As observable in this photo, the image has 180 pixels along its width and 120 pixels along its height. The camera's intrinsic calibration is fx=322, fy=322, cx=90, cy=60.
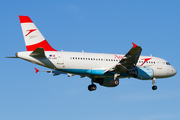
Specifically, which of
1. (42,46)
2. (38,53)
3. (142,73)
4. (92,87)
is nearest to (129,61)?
(142,73)

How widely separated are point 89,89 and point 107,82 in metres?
2.64

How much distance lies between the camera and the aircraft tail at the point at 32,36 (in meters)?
37.0

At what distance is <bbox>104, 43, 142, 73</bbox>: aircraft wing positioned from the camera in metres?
35.3

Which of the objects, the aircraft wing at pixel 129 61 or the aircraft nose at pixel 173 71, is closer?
the aircraft wing at pixel 129 61

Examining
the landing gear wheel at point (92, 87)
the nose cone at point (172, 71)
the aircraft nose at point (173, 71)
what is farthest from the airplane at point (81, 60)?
the aircraft nose at point (173, 71)

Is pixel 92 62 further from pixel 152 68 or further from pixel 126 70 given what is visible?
pixel 152 68

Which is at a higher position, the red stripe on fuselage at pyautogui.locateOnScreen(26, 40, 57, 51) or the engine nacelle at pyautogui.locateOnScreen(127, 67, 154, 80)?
the red stripe on fuselage at pyautogui.locateOnScreen(26, 40, 57, 51)

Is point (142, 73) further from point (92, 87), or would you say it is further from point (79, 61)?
point (79, 61)

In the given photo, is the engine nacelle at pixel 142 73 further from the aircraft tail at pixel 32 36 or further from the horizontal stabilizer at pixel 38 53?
the horizontal stabilizer at pixel 38 53

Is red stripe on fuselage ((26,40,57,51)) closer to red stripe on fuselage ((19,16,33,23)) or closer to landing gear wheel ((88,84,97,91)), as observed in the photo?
red stripe on fuselage ((19,16,33,23))

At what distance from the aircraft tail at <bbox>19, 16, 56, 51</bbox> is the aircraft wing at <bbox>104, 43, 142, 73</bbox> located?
791 cm

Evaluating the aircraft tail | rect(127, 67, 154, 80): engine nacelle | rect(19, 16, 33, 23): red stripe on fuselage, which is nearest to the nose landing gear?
rect(127, 67, 154, 80): engine nacelle

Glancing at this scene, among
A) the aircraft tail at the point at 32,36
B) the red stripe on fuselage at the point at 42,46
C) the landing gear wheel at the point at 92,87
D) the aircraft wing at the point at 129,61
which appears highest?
the aircraft tail at the point at 32,36

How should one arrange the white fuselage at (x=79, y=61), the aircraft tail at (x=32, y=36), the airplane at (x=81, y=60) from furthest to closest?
the aircraft tail at (x=32, y=36) → the white fuselage at (x=79, y=61) → the airplane at (x=81, y=60)
